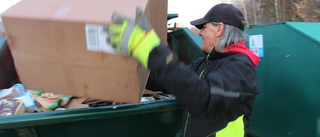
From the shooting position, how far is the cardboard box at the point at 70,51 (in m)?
0.97

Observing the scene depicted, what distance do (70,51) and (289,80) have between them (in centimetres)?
182

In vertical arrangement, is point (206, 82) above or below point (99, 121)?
above

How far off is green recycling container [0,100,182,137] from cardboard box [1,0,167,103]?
12cm

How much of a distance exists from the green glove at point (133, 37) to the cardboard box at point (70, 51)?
0.04 meters

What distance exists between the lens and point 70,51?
3.32ft

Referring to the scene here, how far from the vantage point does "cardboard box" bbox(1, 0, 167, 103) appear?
0.97m

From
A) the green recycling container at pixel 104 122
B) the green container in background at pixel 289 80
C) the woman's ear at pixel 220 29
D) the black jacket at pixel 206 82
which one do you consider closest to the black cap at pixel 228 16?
the woman's ear at pixel 220 29

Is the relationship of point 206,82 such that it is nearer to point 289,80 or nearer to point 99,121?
point 99,121

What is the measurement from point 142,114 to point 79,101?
1.41ft

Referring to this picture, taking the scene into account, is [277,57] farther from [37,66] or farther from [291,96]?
[37,66]

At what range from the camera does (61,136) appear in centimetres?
122

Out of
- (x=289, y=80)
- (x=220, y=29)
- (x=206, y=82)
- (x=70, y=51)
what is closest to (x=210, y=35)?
(x=220, y=29)

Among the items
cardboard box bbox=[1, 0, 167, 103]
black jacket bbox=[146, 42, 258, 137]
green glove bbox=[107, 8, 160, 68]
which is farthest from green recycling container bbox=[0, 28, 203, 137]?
green glove bbox=[107, 8, 160, 68]

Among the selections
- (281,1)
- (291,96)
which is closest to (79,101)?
(291,96)
